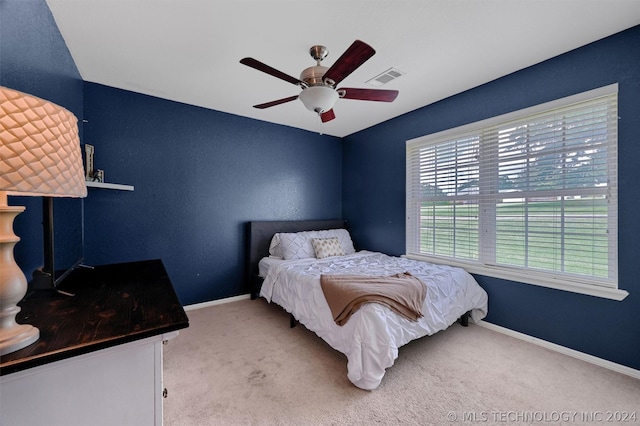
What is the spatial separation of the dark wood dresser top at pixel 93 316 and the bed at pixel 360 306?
1.26 m

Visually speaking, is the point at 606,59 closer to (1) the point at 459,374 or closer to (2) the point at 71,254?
(1) the point at 459,374

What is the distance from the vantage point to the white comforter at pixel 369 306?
1.78 metres

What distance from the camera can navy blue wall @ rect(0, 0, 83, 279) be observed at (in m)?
1.14

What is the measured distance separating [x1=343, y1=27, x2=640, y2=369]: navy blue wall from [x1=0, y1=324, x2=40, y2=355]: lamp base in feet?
10.8

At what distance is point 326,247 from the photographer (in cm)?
365

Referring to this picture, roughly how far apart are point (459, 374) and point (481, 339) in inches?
28.1

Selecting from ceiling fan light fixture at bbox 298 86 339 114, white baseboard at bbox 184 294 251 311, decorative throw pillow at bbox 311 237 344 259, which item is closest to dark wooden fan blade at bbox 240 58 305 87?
ceiling fan light fixture at bbox 298 86 339 114

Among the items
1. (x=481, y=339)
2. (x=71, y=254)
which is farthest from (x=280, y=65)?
(x=481, y=339)

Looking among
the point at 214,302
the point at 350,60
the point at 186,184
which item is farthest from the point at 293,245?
the point at 350,60

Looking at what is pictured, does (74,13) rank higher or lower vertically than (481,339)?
higher

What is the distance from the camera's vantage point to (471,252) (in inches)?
115

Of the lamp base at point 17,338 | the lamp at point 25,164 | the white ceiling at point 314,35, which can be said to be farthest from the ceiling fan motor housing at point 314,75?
the lamp base at point 17,338

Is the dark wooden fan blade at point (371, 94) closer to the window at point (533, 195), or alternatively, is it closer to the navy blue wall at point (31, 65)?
the window at point (533, 195)

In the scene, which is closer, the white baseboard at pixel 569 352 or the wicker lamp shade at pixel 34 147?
the wicker lamp shade at pixel 34 147
